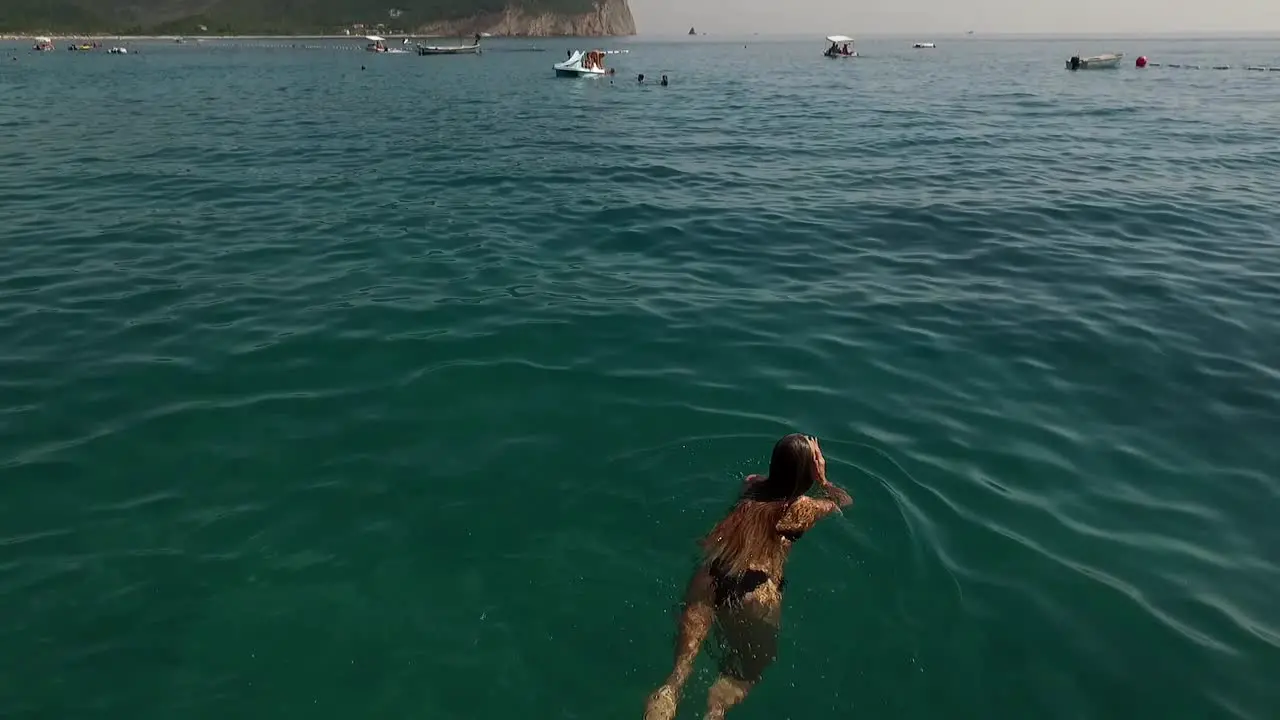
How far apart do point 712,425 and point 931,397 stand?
3.25m

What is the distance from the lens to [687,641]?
6129mm

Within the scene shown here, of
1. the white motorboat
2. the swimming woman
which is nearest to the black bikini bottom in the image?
the swimming woman

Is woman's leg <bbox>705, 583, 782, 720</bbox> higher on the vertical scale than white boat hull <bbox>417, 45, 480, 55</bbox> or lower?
lower

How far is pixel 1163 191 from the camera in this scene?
22.5 m

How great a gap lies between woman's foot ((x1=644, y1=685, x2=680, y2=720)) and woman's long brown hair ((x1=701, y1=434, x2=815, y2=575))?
99 cm

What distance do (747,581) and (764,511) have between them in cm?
70

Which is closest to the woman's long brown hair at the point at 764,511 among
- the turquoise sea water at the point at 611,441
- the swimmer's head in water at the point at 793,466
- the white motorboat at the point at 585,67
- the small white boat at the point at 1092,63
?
the swimmer's head in water at the point at 793,466

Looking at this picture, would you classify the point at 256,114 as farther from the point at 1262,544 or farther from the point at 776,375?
the point at 1262,544

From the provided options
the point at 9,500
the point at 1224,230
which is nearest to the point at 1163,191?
the point at 1224,230

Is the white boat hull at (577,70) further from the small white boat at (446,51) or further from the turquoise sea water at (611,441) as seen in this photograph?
the turquoise sea water at (611,441)

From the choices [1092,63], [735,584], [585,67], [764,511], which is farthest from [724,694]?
[1092,63]

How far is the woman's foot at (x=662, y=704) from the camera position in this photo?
18.7 ft

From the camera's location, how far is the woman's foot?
18.7ft

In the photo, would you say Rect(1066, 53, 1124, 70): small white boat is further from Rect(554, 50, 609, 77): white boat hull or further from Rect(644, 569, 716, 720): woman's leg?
Rect(644, 569, 716, 720): woman's leg
